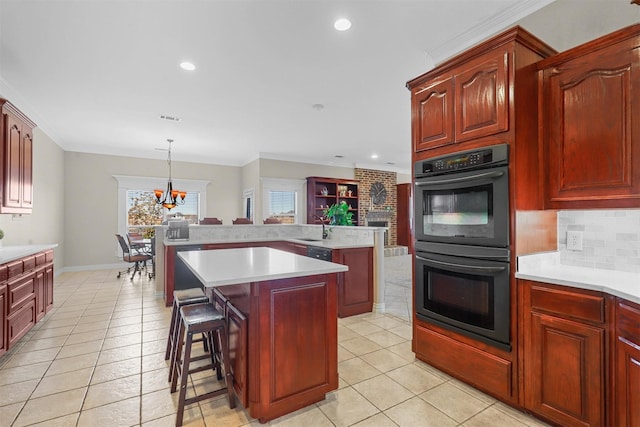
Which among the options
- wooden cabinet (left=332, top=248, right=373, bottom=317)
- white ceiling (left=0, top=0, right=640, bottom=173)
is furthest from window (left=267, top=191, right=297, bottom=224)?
wooden cabinet (left=332, top=248, right=373, bottom=317)

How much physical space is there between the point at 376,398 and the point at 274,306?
1.01 metres

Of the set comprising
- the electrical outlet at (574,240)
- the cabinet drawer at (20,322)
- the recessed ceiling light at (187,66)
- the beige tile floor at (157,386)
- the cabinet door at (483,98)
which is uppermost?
the recessed ceiling light at (187,66)

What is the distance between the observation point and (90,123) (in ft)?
17.3

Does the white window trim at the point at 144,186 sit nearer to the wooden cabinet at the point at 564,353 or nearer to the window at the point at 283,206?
the window at the point at 283,206

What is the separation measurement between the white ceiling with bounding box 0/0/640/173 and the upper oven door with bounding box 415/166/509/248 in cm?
138

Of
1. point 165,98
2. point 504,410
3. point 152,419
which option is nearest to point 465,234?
point 504,410

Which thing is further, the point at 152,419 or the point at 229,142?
the point at 229,142

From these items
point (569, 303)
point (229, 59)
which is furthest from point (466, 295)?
point (229, 59)

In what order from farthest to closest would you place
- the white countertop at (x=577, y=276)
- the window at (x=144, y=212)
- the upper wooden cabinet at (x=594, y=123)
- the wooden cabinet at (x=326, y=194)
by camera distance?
the wooden cabinet at (x=326, y=194) < the window at (x=144, y=212) < the upper wooden cabinet at (x=594, y=123) < the white countertop at (x=577, y=276)

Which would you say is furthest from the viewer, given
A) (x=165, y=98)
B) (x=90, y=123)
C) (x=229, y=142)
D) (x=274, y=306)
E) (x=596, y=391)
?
(x=229, y=142)

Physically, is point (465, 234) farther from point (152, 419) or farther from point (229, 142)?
point (229, 142)

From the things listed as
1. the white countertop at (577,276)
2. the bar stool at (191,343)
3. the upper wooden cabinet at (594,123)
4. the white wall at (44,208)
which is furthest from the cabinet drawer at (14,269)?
the upper wooden cabinet at (594,123)

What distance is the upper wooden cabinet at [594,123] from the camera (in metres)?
1.67

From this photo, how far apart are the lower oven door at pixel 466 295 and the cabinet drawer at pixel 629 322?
0.52m
